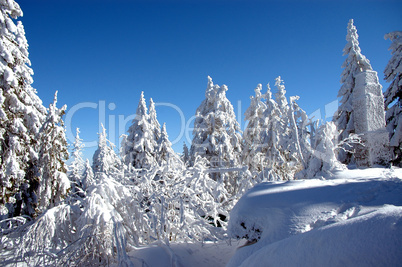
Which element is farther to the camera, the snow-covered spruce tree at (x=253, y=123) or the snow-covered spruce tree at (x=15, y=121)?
the snow-covered spruce tree at (x=253, y=123)

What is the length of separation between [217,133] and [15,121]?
12.8 m

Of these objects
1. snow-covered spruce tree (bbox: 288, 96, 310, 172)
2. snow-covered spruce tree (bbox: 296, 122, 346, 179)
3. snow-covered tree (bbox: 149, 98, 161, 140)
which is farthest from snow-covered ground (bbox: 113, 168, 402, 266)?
snow-covered tree (bbox: 149, 98, 161, 140)

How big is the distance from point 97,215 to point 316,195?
12.6ft

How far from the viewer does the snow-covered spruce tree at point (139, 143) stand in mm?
18609

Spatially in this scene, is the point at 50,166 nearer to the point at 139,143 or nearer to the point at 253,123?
the point at 139,143

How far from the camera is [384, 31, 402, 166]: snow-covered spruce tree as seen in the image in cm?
1075

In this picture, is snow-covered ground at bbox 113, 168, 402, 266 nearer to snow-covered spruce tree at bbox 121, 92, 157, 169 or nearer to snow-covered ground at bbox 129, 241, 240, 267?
snow-covered ground at bbox 129, 241, 240, 267

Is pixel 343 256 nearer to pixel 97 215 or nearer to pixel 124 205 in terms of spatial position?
pixel 97 215

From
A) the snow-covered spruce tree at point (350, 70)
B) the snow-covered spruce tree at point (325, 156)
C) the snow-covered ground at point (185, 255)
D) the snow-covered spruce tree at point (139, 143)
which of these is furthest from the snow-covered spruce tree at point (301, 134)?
the snow-covered spruce tree at point (139, 143)

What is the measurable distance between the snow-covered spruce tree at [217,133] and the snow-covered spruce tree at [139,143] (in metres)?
3.57

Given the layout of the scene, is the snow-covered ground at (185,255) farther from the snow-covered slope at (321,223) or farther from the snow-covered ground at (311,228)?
the snow-covered slope at (321,223)

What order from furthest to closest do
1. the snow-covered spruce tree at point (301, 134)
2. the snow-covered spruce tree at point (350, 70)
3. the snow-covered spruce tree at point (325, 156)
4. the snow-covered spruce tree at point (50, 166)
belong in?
the snow-covered spruce tree at point (350, 70)
the snow-covered spruce tree at point (50, 166)
the snow-covered spruce tree at point (301, 134)
the snow-covered spruce tree at point (325, 156)

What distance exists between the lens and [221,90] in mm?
19156

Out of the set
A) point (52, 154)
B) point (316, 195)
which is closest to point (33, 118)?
point (52, 154)
